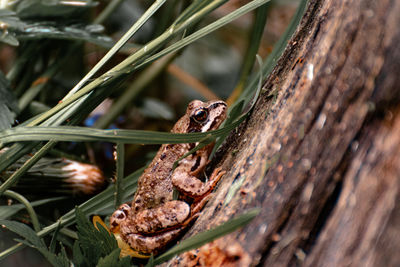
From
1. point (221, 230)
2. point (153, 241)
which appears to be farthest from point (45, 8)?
point (221, 230)

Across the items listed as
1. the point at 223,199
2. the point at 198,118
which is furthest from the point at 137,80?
the point at 223,199

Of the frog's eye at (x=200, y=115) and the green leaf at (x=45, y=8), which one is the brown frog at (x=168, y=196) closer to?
the frog's eye at (x=200, y=115)

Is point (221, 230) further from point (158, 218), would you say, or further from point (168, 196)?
point (168, 196)

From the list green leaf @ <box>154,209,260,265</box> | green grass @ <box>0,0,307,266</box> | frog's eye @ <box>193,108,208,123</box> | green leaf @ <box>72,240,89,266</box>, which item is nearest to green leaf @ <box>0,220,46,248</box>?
green grass @ <box>0,0,307,266</box>

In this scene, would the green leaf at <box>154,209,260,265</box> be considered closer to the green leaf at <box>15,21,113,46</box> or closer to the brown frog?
the brown frog

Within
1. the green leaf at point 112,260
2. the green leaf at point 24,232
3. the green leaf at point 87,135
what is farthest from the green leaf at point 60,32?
the green leaf at point 112,260
